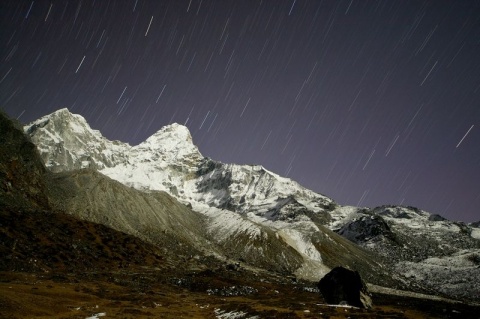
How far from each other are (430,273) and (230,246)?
366ft

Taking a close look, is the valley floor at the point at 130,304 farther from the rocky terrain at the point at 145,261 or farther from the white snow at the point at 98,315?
the rocky terrain at the point at 145,261

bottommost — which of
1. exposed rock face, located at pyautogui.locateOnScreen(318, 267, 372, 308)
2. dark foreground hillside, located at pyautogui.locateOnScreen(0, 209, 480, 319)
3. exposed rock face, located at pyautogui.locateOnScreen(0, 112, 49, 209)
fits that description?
dark foreground hillside, located at pyautogui.locateOnScreen(0, 209, 480, 319)

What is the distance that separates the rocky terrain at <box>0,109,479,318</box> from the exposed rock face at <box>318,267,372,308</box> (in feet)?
7.97

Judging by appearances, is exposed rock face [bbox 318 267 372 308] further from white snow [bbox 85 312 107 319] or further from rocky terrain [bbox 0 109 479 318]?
white snow [bbox 85 312 107 319]

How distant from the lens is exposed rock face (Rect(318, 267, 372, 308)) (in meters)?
42.2

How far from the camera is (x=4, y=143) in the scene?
105 metres

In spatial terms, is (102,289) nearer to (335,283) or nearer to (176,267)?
(335,283)

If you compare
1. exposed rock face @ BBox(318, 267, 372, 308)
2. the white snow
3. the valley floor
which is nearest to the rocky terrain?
the valley floor

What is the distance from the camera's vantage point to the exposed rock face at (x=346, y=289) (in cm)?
4225

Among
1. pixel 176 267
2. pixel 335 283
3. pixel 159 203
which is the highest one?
pixel 159 203

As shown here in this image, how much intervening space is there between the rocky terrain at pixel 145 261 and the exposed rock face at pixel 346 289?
2.43 m

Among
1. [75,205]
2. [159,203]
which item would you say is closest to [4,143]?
[75,205]

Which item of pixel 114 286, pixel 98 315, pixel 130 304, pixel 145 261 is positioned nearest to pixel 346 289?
pixel 130 304

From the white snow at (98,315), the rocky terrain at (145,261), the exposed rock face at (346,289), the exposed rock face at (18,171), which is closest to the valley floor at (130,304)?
the white snow at (98,315)
